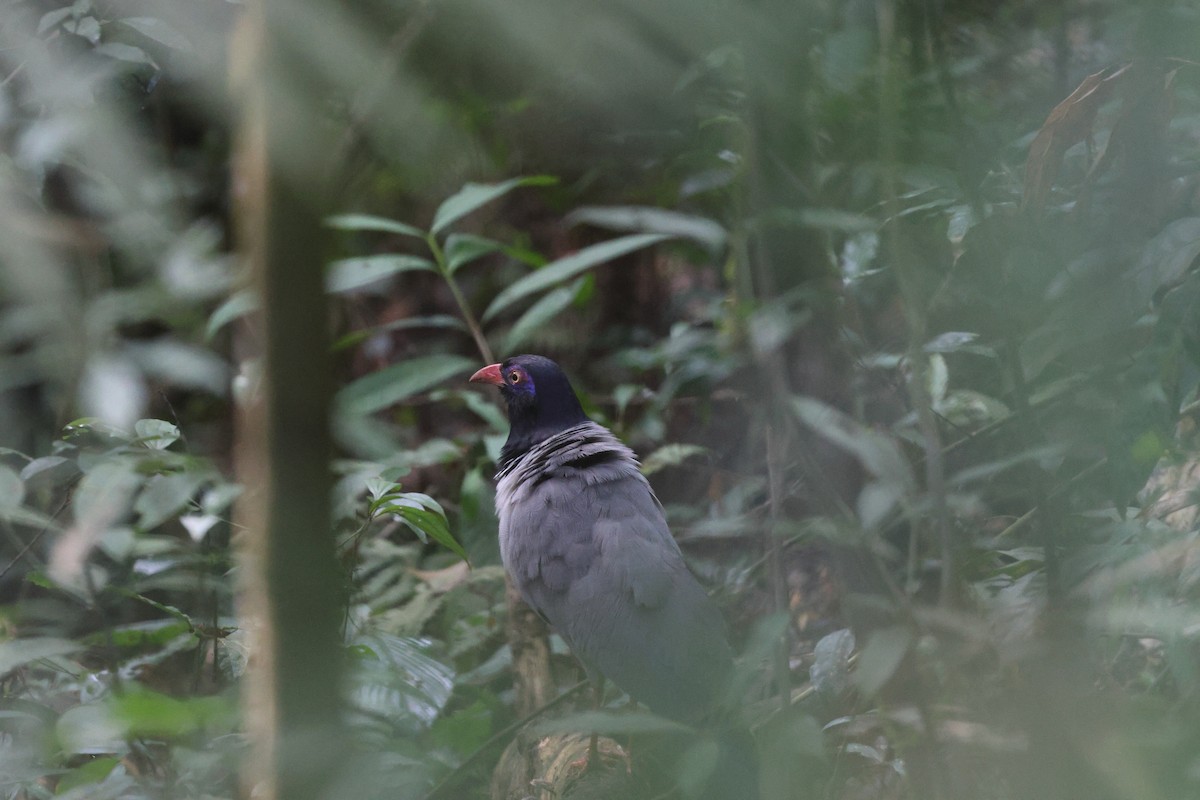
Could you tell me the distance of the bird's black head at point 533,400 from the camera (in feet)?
12.4

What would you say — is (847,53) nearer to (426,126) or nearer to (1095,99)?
(1095,99)

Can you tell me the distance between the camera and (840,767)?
90.3 inches

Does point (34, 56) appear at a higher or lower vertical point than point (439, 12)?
lower

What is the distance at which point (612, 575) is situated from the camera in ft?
9.84

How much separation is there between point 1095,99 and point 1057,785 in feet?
4.54

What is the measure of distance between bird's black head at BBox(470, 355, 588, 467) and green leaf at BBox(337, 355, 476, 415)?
5.3 inches

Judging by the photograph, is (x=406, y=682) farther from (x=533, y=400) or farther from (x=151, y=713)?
(x=151, y=713)

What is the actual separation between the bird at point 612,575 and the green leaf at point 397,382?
1.80 feet

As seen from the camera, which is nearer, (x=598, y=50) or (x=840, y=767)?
(x=598, y=50)

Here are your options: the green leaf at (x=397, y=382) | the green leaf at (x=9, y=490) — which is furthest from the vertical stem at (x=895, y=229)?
the green leaf at (x=397, y=382)

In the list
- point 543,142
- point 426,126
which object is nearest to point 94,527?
point 426,126

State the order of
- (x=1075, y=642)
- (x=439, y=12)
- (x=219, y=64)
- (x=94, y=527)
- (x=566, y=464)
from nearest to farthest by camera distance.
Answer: (x=439, y=12) → (x=219, y=64) → (x=1075, y=642) → (x=94, y=527) → (x=566, y=464)

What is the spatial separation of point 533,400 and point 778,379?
2.19 metres

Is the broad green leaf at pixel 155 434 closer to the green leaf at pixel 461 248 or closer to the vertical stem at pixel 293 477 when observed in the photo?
the vertical stem at pixel 293 477
